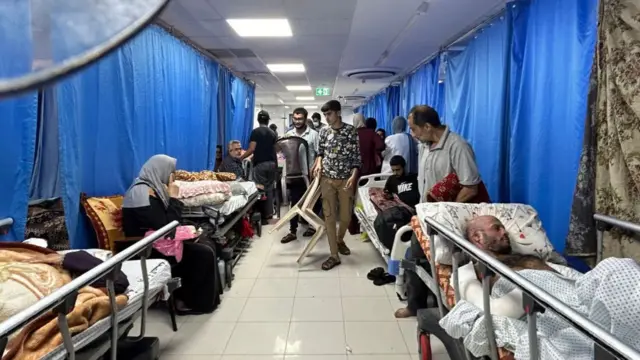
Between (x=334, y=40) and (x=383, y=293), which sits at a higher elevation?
(x=334, y=40)

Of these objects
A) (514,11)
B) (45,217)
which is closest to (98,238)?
(45,217)

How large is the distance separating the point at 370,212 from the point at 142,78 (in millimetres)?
2291

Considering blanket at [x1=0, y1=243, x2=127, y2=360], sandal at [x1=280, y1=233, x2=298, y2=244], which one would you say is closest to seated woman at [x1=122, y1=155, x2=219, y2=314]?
blanket at [x1=0, y1=243, x2=127, y2=360]

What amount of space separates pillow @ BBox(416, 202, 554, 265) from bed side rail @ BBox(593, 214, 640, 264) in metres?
0.22

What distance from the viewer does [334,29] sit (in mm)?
4012

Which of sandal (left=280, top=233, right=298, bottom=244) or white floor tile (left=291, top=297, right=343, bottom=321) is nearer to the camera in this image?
white floor tile (left=291, top=297, right=343, bottom=321)

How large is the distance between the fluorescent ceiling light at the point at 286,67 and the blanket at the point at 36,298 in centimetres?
495

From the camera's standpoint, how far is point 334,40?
448cm

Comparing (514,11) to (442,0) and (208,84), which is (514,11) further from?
(208,84)

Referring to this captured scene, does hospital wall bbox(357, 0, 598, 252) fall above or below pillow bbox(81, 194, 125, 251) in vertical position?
above

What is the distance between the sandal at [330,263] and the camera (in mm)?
3508

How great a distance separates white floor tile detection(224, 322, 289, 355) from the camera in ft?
7.18

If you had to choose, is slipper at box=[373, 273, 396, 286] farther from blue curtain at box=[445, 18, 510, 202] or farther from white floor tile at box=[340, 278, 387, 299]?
blue curtain at box=[445, 18, 510, 202]

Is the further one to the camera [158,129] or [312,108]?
[312,108]
